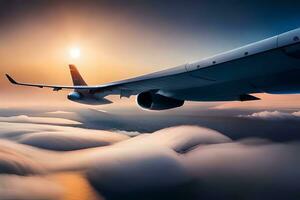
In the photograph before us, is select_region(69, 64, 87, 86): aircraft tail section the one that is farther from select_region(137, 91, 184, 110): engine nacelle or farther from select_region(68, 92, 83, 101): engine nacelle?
select_region(137, 91, 184, 110): engine nacelle

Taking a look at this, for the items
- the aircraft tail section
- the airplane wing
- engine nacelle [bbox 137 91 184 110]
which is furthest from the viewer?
the aircraft tail section

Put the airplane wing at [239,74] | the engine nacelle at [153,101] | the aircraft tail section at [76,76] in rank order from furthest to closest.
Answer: the aircraft tail section at [76,76] < the engine nacelle at [153,101] < the airplane wing at [239,74]

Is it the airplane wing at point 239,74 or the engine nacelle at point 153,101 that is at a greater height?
the airplane wing at point 239,74

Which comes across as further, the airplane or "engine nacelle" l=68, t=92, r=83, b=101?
"engine nacelle" l=68, t=92, r=83, b=101

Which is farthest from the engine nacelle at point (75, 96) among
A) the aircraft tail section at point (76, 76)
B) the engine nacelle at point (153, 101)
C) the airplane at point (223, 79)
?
the engine nacelle at point (153, 101)

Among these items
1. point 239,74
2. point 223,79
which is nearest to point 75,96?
point 223,79

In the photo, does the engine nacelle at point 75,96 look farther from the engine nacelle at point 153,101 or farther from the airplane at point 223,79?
the engine nacelle at point 153,101

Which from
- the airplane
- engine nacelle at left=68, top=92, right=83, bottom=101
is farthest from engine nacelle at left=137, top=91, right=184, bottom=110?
engine nacelle at left=68, top=92, right=83, bottom=101

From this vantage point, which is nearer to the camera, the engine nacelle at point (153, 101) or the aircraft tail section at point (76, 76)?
the engine nacelle at point (153, 101)

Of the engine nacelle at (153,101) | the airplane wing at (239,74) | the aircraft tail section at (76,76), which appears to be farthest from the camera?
the aircraft tail section at (76,76)

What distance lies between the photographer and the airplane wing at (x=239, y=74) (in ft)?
5.85

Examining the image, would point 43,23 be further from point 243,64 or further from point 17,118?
point 243,64

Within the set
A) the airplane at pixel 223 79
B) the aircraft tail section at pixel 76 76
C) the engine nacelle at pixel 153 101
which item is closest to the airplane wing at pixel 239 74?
the airplane at pixel 223 79

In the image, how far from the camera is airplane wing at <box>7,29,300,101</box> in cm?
178
